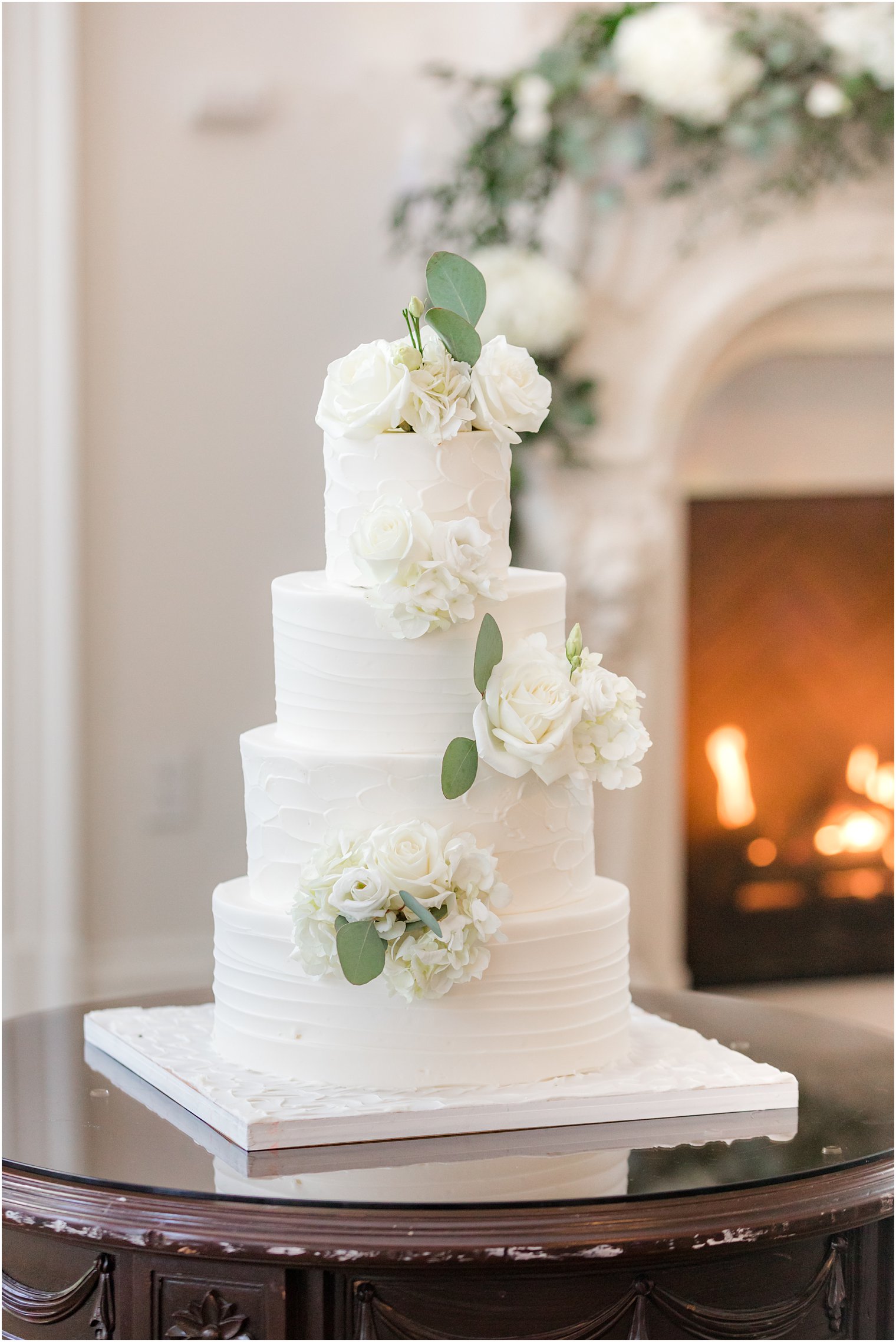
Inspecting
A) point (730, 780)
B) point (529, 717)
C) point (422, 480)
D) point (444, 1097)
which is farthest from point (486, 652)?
point (730, 780)

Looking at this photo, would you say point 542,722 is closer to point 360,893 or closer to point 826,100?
point 360,893

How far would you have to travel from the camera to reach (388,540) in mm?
1516

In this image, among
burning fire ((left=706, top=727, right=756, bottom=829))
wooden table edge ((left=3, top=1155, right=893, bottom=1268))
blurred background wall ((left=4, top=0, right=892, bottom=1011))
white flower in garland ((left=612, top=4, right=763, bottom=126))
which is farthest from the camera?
burning fire ((left=706, top=727, right=756, bottom=829))

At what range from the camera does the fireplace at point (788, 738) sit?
13.8ft

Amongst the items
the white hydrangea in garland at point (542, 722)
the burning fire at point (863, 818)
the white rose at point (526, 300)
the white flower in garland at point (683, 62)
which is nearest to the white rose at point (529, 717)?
the white hydrangea in garland at point (542, 722)

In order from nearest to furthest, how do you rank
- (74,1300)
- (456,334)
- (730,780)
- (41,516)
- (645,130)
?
1. (74,1300)
2. (456,334)
3. (645,130)
4. (41,516)
5. (730,780)

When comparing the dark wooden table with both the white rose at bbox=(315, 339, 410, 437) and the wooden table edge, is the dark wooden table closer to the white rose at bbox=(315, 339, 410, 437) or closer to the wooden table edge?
the wooden table edge

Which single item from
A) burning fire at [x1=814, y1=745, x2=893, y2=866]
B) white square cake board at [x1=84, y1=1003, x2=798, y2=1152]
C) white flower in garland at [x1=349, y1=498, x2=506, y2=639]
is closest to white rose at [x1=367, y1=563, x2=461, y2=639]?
white flower in garland at [x1=349, y1=498, x2=506, y2=639]

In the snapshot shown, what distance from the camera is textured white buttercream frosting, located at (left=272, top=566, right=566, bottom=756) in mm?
1572

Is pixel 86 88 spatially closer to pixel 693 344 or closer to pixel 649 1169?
pixel 693 344

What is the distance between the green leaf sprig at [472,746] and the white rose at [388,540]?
101 mm

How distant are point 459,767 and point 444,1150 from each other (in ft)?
1.19

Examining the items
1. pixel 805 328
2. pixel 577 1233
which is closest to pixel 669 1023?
pixel 577 1233

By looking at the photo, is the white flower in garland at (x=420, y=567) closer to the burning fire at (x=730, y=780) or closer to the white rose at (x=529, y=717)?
the white rose at (x=529, y=717)
